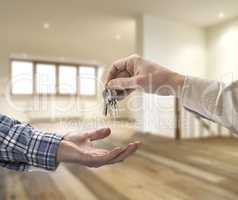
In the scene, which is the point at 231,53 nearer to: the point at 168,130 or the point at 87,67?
the point at 168,130

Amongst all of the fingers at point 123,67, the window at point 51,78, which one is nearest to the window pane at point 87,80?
the window at point 51,78

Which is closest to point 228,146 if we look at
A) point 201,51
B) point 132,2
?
point 201,51

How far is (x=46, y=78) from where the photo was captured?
30.6 feet

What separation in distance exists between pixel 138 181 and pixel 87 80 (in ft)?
26.2

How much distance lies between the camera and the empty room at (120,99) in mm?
591

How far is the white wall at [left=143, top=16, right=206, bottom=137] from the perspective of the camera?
5.02m

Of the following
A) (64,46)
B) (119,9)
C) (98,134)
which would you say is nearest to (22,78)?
(64,46)

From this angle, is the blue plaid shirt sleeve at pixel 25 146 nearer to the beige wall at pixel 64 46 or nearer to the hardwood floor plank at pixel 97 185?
the hardwood floor plank at pixel 97 185

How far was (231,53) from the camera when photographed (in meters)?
5.29

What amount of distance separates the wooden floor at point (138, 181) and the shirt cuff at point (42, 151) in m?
1.32

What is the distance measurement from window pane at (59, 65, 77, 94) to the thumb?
28.9 feet

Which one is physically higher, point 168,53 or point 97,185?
point 168,53

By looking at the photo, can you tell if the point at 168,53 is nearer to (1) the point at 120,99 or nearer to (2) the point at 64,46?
(2) the point at 64,46

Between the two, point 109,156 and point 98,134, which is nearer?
point 109,156
